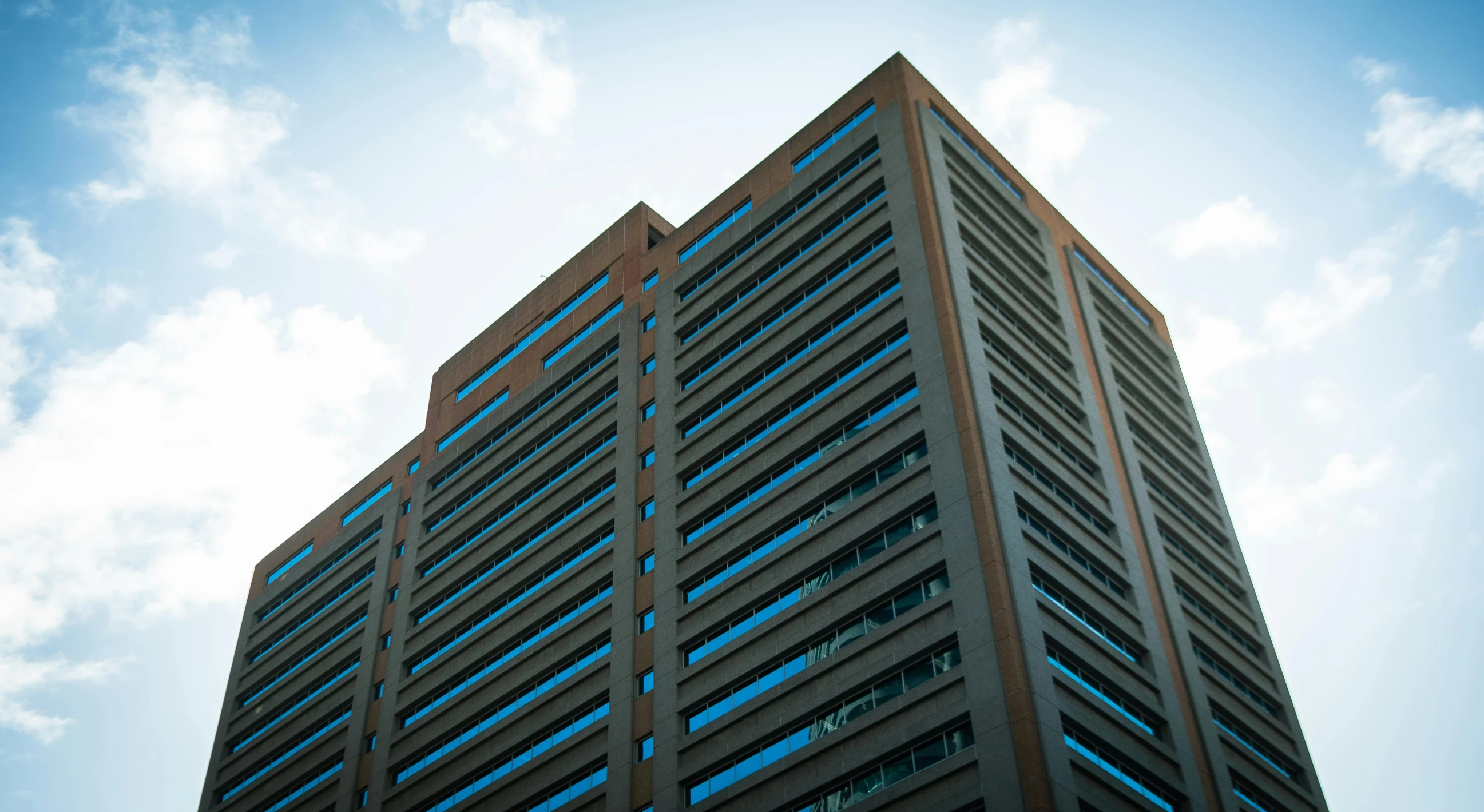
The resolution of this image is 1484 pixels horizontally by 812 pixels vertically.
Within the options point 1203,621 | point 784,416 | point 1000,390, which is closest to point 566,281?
point 784,416

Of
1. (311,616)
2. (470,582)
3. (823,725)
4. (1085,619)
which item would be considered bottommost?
(823,725)

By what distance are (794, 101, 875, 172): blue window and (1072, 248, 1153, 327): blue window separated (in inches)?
568

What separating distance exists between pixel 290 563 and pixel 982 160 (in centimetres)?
5637

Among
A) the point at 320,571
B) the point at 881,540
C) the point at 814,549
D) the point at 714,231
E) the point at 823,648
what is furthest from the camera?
the point at 320,571

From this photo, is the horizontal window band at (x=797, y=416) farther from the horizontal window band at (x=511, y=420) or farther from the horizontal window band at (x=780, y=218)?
the horizontal window band at (x=511, y=420)

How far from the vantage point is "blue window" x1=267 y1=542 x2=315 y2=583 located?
310 ft

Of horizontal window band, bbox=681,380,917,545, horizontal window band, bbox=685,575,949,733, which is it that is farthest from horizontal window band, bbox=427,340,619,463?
horizontal window band, bbox=685,575,949,733

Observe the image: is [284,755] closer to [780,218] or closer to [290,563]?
[290,563]

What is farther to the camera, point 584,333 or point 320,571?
point 320,571

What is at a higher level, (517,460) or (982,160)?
(982,160)

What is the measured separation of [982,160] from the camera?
7150cm

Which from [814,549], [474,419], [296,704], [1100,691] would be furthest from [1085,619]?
[296,704]

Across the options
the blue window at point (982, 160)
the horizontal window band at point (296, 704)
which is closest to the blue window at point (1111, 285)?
the blue window at point (982, 160)

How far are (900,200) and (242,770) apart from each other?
53368 mm
